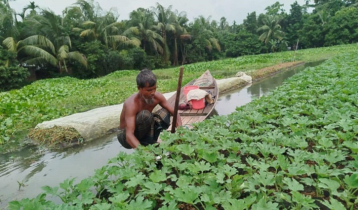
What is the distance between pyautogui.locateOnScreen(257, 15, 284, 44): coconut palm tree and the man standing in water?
40.3 metres

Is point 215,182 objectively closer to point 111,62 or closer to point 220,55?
point 111,62

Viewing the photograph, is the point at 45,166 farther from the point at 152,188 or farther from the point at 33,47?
the point at 33,47

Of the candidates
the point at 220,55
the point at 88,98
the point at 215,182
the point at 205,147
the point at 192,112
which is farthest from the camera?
the point at 220,55

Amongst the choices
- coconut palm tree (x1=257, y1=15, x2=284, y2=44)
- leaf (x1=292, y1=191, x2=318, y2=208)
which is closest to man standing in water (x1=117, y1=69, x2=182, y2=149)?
leaf (x1=292, y1=191, x2=318, y2=208)

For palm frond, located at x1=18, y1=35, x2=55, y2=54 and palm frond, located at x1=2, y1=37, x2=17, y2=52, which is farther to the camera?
palm frond, located at x1=18, y1=35, x2=55, y2=54

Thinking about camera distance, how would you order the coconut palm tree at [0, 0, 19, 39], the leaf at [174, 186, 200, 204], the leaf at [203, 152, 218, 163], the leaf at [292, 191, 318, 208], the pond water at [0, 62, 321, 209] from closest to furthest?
the leaf at [292, 191, 318, 208], the leaf at [174, 186, 200, 204], the leaf at [203, 152, 218, 163], the pond water at [0, 62, 321, 209], the coconut palm tree at [0, 0, 19, 39]

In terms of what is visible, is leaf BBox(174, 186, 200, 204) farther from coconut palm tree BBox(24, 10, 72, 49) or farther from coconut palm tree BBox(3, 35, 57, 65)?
coconut palm tree BBox(24, 10, 72, 49)

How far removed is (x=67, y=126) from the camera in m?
6.17

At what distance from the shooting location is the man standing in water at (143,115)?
3.29 metres

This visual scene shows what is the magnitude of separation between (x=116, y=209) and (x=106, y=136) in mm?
4870

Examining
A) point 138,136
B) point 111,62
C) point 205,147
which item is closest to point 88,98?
point 138,136

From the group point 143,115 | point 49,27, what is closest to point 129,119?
point 143,115

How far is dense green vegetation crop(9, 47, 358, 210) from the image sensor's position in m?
1.92

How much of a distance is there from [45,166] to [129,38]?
955 inches
